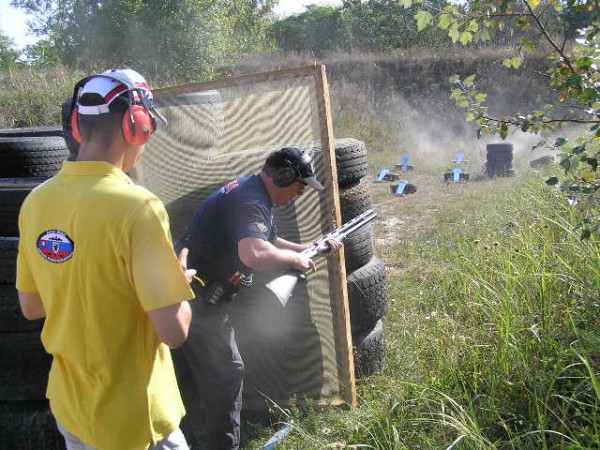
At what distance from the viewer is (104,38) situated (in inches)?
1147

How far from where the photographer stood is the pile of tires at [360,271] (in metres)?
3.83

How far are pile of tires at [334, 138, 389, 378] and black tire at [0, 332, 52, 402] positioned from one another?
1.94 meters

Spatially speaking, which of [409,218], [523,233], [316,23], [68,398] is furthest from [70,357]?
[316,23]

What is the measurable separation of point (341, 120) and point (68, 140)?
16169 millimetres

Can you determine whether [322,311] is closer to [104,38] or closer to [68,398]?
[68,398]

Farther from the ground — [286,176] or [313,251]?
[286,176]

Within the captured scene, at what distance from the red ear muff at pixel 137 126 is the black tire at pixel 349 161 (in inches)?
80.2

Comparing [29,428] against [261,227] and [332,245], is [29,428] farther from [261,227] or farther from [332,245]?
[332,245]

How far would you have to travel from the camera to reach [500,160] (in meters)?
13.0

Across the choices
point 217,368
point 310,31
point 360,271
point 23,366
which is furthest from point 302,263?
point 310,31

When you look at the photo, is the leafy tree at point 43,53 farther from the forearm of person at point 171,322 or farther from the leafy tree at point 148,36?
the forearm of person at point 171,322

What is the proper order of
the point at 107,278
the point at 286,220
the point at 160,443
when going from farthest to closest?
the point at 286,220
the point at 160,443
the point at 107,278

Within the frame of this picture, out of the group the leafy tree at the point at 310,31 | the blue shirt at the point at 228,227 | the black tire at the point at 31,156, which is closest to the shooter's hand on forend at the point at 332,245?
the blue shirt at the point at 228,227

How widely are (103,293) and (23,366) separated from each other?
1.78 m
